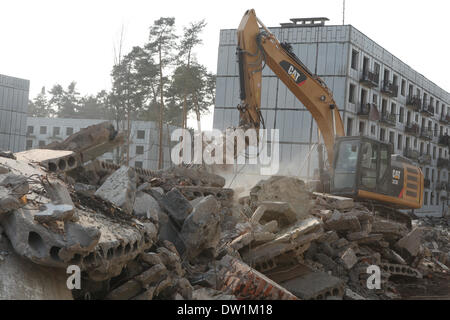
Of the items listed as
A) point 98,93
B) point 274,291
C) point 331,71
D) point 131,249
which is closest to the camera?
point 131,249

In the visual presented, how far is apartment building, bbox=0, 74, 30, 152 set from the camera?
1172 inches

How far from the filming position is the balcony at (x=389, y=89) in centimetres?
3266

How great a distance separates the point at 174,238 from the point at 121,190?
93cm

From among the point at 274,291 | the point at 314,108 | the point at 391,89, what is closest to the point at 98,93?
the point at 391,89

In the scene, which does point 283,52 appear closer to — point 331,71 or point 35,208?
point 35,208

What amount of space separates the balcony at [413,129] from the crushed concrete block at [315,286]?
108 ft

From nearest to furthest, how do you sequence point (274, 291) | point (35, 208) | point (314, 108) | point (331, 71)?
point (35, 208) < point (274, 291) < point (314, 108) < point (331, 71)

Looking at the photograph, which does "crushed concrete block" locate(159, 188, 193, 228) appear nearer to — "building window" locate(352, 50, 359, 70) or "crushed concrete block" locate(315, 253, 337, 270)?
"crushed concrete block" locate(315, 253, 337, 270)

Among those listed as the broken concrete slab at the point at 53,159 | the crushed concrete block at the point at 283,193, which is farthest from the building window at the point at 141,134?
the broken concrete slab at the point at 53,159

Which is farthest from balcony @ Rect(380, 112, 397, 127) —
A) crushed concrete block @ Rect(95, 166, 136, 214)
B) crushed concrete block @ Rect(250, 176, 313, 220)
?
crushed concrete block @ Rect(95, 166, 136, 214)

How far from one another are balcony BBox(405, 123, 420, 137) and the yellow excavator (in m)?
25.2

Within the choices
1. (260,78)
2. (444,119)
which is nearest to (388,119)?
(444,119)

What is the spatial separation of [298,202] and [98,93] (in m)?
47.4

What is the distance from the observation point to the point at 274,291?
18.8 ft
